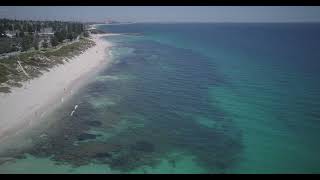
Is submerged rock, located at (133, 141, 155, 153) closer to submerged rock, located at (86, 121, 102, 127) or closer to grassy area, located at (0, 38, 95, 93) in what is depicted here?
submerged rock, located at (86, 121, 102, 127)

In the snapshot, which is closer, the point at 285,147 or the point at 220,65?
the point at 285,147

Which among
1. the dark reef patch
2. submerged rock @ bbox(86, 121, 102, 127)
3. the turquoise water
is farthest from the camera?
submerged rock @ bbox(86, 121, 102, 127)

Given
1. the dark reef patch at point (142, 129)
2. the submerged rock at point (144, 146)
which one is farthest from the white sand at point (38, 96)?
the submerged rock at point (144, 146)

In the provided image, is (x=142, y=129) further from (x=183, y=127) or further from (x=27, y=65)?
(x=27, y=65)

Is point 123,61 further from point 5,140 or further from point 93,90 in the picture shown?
point 5,140

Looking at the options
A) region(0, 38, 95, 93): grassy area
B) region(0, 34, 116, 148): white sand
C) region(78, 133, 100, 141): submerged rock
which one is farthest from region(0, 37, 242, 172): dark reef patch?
region(0, 38, 95, 93): grassy area
